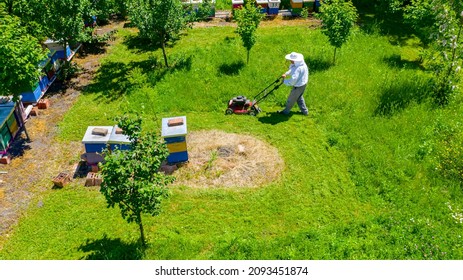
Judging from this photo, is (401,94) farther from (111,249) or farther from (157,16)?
(111,249)

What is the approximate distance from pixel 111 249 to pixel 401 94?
42.7 feet

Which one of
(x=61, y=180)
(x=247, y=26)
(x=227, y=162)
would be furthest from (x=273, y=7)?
(x=61, y=180)

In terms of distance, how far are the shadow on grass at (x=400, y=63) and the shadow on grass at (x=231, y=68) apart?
7344mm

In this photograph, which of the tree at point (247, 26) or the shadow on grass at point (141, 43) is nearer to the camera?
the tree at point (247, 26)

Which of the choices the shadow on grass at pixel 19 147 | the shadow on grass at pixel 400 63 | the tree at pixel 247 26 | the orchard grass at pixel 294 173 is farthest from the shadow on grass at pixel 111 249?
the shadow on grass at pixel 400 63

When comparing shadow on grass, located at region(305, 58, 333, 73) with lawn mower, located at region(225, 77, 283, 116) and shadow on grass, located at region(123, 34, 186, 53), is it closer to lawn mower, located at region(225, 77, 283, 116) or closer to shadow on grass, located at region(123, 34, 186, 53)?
lawn mower, located at region(225, 77, 283, 116)

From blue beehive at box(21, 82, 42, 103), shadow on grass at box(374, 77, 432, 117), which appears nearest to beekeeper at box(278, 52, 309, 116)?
shadow on grass at box(374, 77, 432, 117)

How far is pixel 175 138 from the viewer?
42.9ft

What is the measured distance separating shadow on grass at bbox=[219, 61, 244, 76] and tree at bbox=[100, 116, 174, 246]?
375 inches

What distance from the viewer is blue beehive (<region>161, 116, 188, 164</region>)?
12.9m

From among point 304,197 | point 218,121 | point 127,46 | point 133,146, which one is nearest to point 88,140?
point 133,146

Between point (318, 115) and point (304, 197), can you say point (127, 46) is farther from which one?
point (304, 197)

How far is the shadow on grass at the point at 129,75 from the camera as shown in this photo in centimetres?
1828

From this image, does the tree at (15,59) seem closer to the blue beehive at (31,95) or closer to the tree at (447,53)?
the blue beehive at (31,95)
